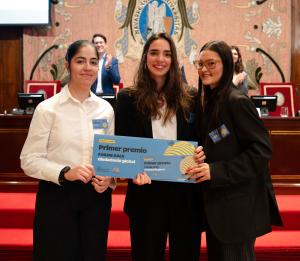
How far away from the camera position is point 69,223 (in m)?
1.83

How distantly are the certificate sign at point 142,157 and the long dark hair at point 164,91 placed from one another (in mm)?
249

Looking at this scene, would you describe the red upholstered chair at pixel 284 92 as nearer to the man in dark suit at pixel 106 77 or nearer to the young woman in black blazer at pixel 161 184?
the man in dark suit at pixel 106 77

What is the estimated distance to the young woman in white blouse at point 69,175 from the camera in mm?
1820

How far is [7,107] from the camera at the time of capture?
22.2 ft

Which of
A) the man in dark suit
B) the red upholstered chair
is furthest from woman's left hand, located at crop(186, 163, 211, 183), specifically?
the red upholstered chair

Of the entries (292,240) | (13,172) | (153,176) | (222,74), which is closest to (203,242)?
(292,240)

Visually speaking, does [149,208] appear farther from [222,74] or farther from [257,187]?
[222,74]

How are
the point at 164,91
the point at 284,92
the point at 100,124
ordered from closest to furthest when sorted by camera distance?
the point at 100,124
the point at 164,91
the point at 284,92

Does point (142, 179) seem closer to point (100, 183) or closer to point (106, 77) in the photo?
point (100, 183)

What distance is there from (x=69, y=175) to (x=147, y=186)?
0.40 meters

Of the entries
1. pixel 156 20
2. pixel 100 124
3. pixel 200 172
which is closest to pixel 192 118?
pixel 200 172

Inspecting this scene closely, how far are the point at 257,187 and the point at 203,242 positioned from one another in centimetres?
129

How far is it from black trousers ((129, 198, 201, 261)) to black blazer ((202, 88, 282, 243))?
0.16 m

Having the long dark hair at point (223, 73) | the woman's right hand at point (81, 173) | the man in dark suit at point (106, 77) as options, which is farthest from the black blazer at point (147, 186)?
the man in dark suit at point (106, 77)
